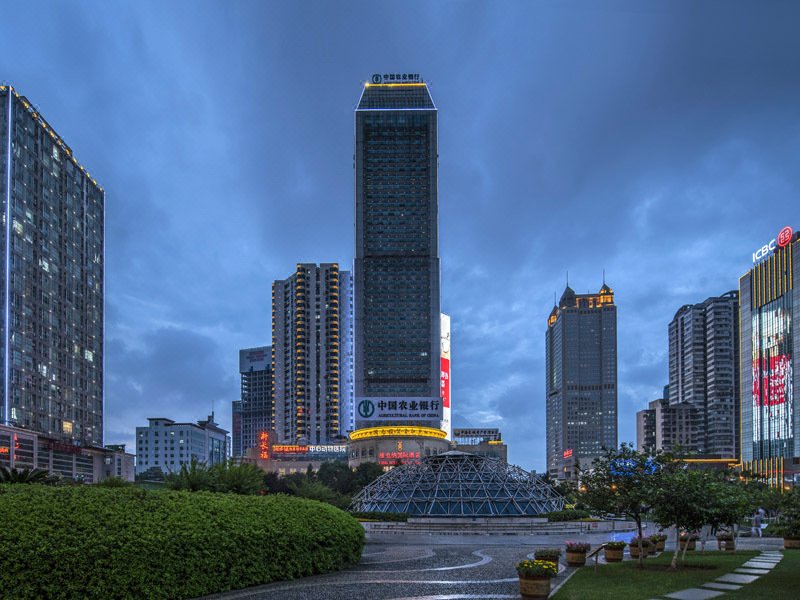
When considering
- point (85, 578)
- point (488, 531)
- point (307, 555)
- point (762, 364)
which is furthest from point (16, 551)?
point (762, 364)

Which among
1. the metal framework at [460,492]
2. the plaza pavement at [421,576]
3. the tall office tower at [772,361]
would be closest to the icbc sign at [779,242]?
the tall office tower at [772,361]

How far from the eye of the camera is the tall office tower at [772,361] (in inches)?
5797

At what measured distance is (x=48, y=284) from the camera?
386 feet

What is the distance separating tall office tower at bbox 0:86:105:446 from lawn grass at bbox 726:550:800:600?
350ft

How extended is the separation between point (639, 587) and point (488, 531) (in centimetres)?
3043

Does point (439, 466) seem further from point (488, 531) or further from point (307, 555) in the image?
point (307, 555)

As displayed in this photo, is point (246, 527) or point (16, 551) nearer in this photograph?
point (16, 551)

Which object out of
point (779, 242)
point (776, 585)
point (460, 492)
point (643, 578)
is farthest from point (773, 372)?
point (776, 585)

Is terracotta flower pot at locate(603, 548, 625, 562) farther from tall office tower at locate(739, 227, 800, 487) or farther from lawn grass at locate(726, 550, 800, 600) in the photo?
tall office tower at locate(739, 227, 800, 487)

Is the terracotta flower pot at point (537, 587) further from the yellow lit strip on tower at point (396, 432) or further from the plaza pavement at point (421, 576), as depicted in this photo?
the yellow lit strip on tower at point (396, 432)

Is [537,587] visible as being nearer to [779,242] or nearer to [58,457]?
[58,457]

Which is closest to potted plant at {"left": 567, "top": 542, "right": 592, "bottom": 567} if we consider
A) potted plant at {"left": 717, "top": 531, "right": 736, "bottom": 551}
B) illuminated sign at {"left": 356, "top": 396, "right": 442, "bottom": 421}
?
potted plant at {"left": 717, "top": 531, "right": 736, "bottom": 551}

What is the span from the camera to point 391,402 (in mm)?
151000

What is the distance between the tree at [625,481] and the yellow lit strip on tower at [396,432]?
147618 mm
